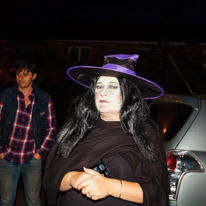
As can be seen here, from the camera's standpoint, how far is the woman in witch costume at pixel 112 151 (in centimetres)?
177

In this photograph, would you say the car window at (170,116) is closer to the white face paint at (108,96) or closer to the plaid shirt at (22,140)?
the white face paint at (108,96)

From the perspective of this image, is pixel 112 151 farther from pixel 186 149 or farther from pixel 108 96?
pixel 186 149

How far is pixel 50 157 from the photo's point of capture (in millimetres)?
2188

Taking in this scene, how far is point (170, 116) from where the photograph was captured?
312cm

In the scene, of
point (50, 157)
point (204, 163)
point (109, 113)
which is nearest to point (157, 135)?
point (109, 113)

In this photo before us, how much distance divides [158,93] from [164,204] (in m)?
0.83

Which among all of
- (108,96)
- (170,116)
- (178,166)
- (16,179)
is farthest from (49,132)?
(108,96)

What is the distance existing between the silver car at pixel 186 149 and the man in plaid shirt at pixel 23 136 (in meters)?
1.37

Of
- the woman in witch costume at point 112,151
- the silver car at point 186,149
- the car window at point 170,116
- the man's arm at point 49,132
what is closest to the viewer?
the woman in witch costume at point 112,151

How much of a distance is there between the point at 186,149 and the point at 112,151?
46.7 inches

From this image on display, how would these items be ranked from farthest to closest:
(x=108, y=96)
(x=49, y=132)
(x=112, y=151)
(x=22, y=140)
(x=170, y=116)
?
(x=49, y=132), (x=22, y=140), (x=170, y=116), (x=108, y=96), (x=112, y=151)

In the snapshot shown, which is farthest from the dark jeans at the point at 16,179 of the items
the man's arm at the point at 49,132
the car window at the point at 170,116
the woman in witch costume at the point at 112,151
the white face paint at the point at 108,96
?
the white face paint at the point at 108,96

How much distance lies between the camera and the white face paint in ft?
6.73

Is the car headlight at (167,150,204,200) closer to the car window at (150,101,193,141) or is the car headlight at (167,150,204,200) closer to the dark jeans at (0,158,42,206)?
the car window at (150,101,193,141)
